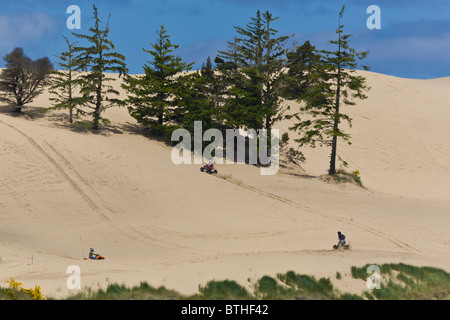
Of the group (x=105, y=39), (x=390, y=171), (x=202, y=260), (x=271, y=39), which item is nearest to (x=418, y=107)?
(x=390, y=171)

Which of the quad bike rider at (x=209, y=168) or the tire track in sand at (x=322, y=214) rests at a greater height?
the quad bike rider at (x=209, y=168)

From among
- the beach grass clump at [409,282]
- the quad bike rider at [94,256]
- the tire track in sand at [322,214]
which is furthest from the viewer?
the tire track in sand at [322,214]

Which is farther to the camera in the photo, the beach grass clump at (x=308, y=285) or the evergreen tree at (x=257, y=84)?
the evergreen tree at (x=257, y=84)

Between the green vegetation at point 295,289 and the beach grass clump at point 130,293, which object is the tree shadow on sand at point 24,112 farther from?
the green vegetation at point 295,289

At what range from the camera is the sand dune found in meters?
11.9

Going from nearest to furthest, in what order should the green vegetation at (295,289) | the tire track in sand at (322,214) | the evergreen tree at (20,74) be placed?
the green vegetation at (295,289) < the tire track in sand at (322,214) < the evergreen tree at (20,74)

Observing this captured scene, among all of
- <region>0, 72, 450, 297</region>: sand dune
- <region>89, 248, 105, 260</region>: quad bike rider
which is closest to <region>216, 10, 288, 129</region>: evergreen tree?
<region>0, 72, 450, 297</region>: sand dune

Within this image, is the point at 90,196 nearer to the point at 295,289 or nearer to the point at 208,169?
Result: the point at 208,169

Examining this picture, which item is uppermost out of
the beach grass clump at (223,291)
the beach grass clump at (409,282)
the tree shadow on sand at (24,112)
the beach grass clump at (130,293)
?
the tree shadow on sand at (24,112)

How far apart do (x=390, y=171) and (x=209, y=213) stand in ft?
78.8

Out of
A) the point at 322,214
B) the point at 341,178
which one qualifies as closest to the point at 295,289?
the point at 322,214

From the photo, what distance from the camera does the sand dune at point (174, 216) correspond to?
11859mm

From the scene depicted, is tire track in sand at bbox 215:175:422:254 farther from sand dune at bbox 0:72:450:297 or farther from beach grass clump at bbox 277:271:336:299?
beach grass clump at bbox 277:271:336:299

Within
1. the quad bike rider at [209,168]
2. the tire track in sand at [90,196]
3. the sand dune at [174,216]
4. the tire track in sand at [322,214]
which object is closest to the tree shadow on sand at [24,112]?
the sand dune at [174,216]
